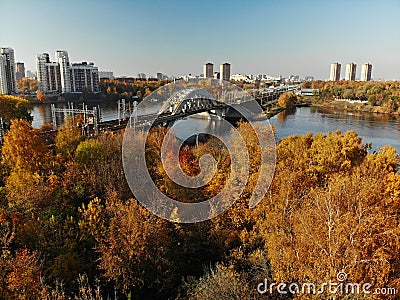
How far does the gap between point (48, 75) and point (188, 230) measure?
129 feet

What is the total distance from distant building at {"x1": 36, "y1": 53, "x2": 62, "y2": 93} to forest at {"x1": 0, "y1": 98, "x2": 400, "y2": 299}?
1371 inches

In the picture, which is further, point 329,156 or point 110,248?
point 329,156

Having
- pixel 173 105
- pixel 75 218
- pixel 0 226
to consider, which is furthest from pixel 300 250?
pixel 173 105

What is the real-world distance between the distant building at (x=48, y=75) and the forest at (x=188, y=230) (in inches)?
1371

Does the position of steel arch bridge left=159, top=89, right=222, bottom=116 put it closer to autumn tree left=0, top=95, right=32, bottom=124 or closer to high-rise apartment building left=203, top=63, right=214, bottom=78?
autumn tree left=0, top=95, right=32, bottom=124

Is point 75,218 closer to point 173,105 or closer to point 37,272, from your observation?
point 37,272

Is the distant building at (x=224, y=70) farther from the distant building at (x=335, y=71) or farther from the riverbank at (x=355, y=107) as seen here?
the distant building at (x=335, y=71)

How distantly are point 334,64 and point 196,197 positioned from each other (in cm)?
7893

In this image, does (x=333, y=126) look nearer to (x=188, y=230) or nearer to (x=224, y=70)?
(x=188, y=230)

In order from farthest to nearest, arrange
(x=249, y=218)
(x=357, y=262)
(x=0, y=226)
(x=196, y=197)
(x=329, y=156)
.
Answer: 1. (x=329, y=156)
2. (x=196, y=197)
3. (x=249, y=218)
4. (x=0, y=226)
5. (x=357, y=262)

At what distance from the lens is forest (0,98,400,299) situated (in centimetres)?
403

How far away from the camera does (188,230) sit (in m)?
5.85

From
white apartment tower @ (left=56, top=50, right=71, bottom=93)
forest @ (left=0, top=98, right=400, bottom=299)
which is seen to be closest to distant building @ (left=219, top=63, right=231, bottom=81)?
white apartment tower @ (left=56, top=50, right=71, bottom=93)

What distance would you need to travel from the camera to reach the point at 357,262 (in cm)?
371
